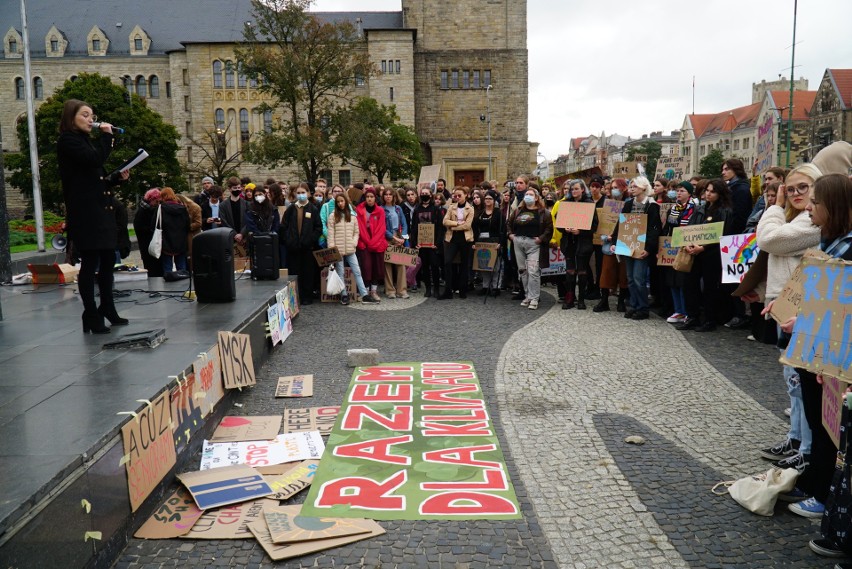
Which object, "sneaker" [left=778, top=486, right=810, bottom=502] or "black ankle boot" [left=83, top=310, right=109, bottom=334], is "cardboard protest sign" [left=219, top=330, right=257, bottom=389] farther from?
"sneaker" [left=778, top=486, right=810, bottom=502]

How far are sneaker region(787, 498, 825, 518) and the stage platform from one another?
12.1 ft

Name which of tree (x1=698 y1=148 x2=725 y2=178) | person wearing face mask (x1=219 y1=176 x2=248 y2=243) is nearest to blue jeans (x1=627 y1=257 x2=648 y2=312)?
person wearing face mask (x1=219 y1=176 x2=248 y2=243)

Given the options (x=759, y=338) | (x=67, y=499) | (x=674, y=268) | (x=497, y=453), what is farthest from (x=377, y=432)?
(x=674, y=268)

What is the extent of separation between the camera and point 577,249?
36.3 feet

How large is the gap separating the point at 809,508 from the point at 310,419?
3644 mm

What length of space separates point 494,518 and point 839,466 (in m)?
1.77

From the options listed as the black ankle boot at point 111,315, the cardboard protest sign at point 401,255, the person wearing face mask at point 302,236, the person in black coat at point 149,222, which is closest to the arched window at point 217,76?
the person wearing face mask at point 302,236

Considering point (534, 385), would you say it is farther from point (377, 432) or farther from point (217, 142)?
point (217, 142)

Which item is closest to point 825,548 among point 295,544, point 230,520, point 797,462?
point 797,462

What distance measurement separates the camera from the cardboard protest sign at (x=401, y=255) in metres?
12.4

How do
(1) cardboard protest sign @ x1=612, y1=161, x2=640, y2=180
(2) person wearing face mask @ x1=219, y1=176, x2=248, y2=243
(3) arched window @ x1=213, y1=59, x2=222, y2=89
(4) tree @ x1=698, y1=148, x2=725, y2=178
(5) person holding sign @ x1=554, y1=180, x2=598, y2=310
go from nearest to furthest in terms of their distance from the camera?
(5) person holding sign @ x1=554, y1=180, x2=598, y2=310 < (2) person wearing face mask @ x1=219, y1=176, x2=248, y2=243 < (1) cardboard protest sign @ x1=612, y1=161, x2=640, y2=180 < (3) arched window @ x1=213, y1=59, x2=222, y2=89 < (4) tree @ x1=698, y1=148, x2=725, y2=178

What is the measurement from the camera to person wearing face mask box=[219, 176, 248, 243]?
1194 centimetres

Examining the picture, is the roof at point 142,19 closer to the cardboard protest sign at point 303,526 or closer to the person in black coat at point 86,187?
the person in black coat at point 86,187

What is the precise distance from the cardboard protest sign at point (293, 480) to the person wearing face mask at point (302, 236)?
726 centimetres
